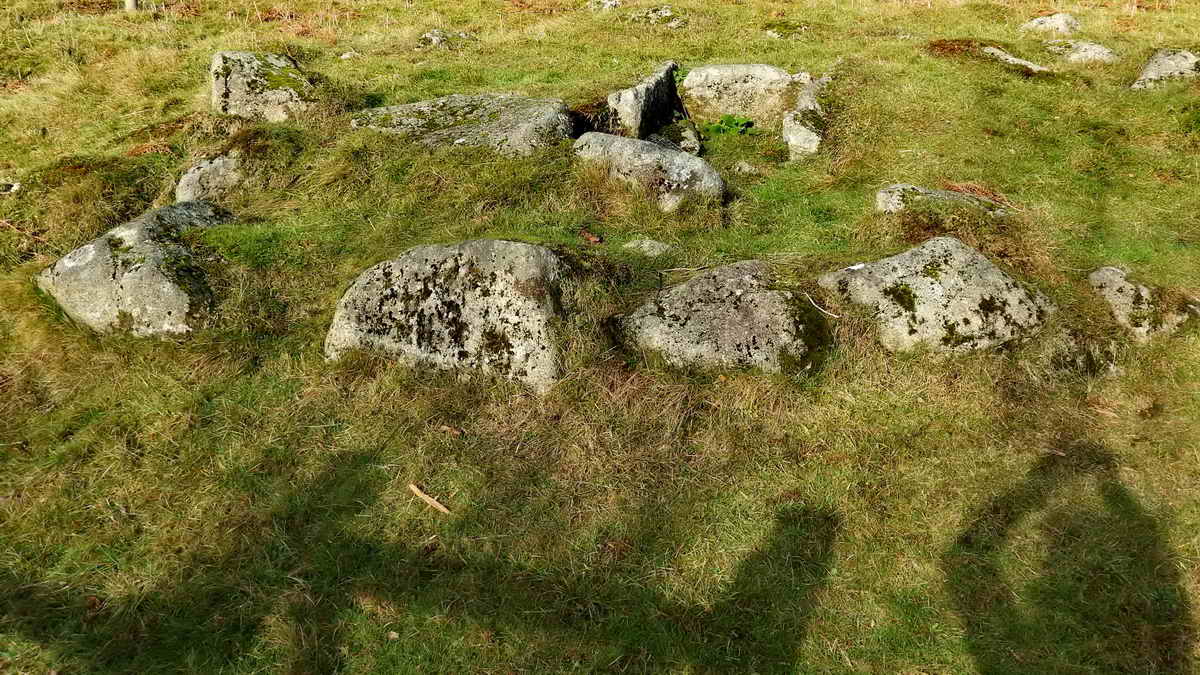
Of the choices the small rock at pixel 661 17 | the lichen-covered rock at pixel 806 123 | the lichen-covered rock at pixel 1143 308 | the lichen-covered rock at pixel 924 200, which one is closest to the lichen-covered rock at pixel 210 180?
the lichen-covered rock at pixel 806 123

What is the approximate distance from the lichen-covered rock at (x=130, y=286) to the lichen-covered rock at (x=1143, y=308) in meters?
10.1

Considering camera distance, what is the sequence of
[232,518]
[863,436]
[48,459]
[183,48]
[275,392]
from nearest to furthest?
[232,518] < [48,459] < [863,436] < [275,392] < [183,48]

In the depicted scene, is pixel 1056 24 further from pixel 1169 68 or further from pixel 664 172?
pixel 664 172

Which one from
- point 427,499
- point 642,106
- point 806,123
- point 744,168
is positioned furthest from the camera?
point 642,106

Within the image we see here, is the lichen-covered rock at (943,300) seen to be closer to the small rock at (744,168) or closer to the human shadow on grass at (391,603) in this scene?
the human shadow on grass at (391,603)

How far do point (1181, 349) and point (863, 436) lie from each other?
391cm

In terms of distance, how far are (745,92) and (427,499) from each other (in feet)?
36.0

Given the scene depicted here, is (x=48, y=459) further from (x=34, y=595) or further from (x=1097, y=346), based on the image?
(x=1097, y=346)

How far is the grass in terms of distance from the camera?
169 inches

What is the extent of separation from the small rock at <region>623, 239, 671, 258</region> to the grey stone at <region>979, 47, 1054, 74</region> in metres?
11.7

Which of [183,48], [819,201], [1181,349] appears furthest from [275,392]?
[183,48]

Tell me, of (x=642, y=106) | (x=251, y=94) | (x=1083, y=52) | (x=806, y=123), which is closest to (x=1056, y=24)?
(x=1083, y=52)

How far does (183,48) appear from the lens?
1659 centimetres

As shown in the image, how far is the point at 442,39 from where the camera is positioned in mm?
17734
